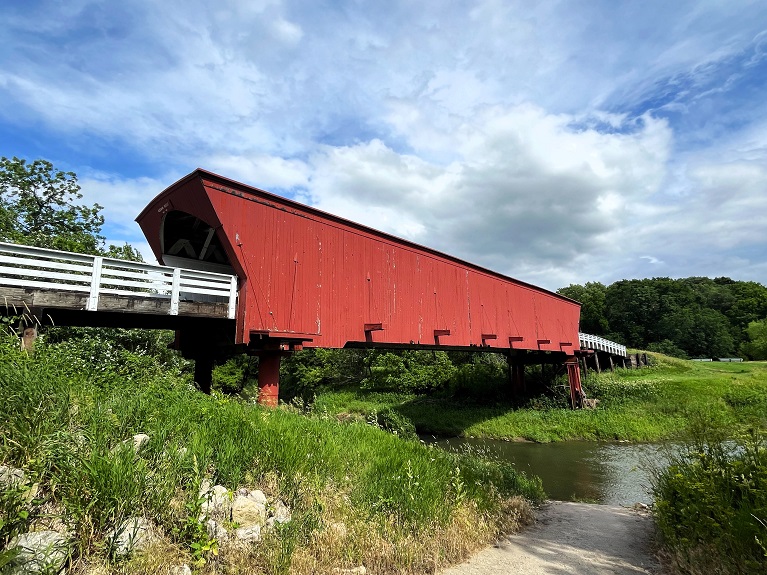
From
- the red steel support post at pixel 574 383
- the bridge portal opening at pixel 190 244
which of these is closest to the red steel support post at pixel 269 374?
the bridge portal opening at pixel 190 244

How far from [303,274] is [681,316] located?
6758cm

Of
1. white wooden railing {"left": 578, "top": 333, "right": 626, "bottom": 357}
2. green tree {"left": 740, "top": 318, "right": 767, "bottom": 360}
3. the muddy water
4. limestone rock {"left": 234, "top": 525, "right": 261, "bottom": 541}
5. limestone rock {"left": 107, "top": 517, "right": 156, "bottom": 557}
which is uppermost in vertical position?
green tree {"left": 740, "top": 318, "right": 767, "bottom": 360}

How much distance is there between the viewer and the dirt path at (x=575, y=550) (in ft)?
17.2

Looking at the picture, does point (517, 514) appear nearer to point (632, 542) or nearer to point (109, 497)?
point (632, 542)

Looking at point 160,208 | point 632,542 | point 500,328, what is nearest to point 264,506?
point 632,542

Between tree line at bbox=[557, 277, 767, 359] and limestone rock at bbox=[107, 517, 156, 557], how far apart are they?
62.9 metres

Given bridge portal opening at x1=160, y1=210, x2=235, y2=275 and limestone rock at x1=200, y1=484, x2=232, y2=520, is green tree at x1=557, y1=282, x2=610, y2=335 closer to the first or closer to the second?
bridge portal opening at x1=160, y1=210, x2=235, y2=275

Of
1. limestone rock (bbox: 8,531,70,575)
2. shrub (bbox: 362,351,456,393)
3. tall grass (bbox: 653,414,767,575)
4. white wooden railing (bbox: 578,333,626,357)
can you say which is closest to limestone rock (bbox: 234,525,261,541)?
limestone rock (bbox: 8,531,70,575)

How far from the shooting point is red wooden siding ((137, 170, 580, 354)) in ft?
31.3

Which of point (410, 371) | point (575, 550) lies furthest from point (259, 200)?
point (410, 371)

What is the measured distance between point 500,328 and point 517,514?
12.0m

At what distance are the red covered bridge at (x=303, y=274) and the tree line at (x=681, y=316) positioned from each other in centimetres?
5244

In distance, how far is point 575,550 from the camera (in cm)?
600

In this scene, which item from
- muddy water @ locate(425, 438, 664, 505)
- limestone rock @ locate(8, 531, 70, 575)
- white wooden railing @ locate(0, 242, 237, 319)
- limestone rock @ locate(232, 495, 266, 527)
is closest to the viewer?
limestone rock @ locate(8, 531, 70, 575)
